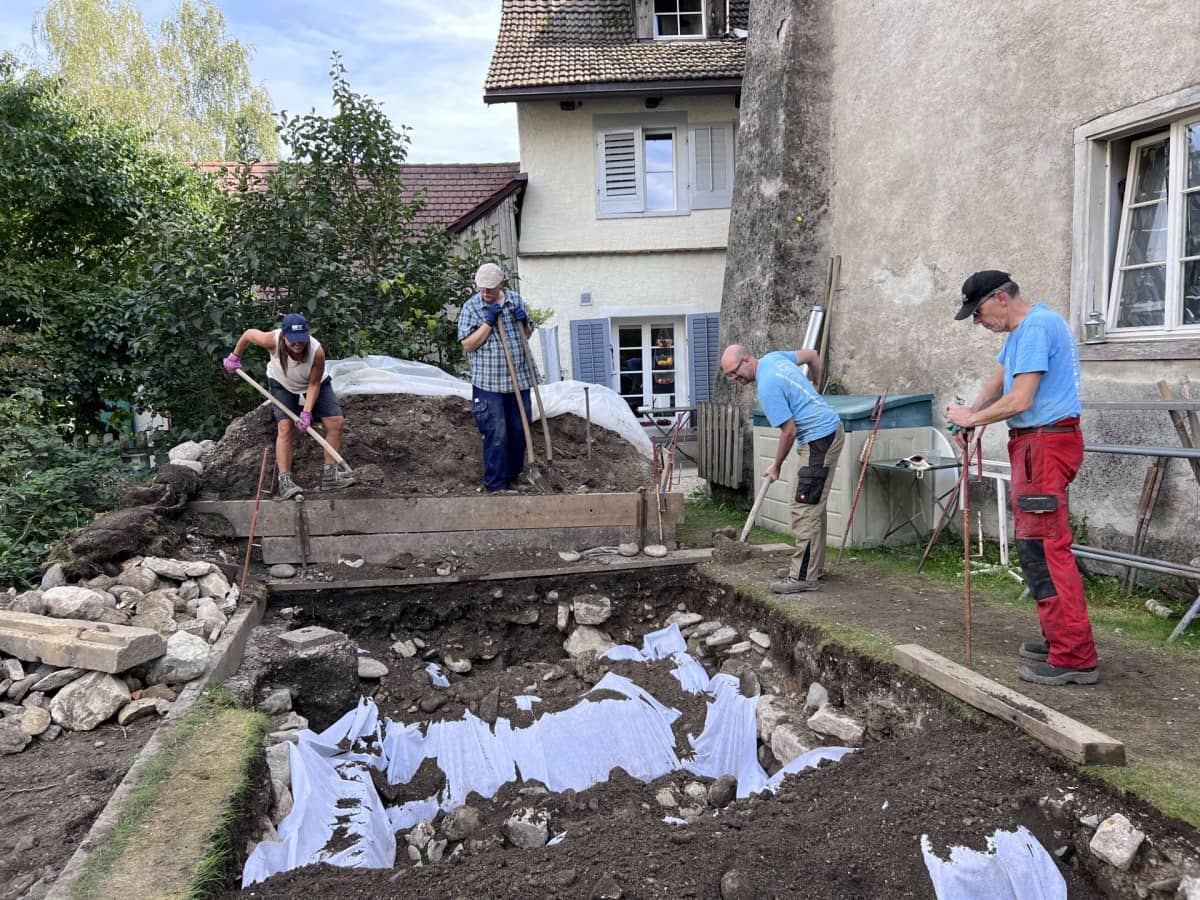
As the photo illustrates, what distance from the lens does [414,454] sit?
776cm

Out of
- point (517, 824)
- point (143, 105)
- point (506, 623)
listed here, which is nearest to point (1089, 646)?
point (517, 824)

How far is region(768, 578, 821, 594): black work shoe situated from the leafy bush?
4731mm

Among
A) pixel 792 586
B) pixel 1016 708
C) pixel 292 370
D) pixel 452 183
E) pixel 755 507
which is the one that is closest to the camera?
pixel 1016 708

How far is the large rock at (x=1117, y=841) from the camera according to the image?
2.51m

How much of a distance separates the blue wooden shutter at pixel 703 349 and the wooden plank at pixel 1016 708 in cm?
976

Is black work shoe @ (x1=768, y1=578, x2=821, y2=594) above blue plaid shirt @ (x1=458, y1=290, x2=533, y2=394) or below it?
below

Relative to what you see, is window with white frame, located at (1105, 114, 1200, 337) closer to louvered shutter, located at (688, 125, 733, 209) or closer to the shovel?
the shovel

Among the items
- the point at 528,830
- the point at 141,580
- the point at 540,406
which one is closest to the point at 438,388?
the point at 540,406

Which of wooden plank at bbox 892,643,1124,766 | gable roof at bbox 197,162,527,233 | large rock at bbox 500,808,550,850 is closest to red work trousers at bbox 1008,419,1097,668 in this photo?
wooden plank at bbox 892,643,1124,766

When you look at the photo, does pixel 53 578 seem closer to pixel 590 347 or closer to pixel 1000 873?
pixel 1000 873

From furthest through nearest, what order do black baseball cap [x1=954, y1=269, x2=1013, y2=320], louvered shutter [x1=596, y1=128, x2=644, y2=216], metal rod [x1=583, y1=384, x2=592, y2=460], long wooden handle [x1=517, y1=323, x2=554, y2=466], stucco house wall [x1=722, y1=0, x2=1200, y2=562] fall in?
louvered shutter [x1=596, y1=128, x2=644, y2=216] < metal rod [x1=583, y1=384, x2=592, y2=460] < long wooden handle [x1=517, y1=323, x2=554, y2=466] < stucco house wall [x1=722, y1=0, x2=1200, y2=562] < black baseball cap [x1=954, y1=269, x2=1013, y2=320]

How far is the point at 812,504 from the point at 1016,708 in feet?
7.58

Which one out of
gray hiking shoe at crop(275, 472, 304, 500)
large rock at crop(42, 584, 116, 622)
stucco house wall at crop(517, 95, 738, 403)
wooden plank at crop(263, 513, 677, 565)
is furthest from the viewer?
stucco house wall at crop(517, 95, 738, 403)

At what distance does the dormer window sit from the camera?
1384 centimetres
